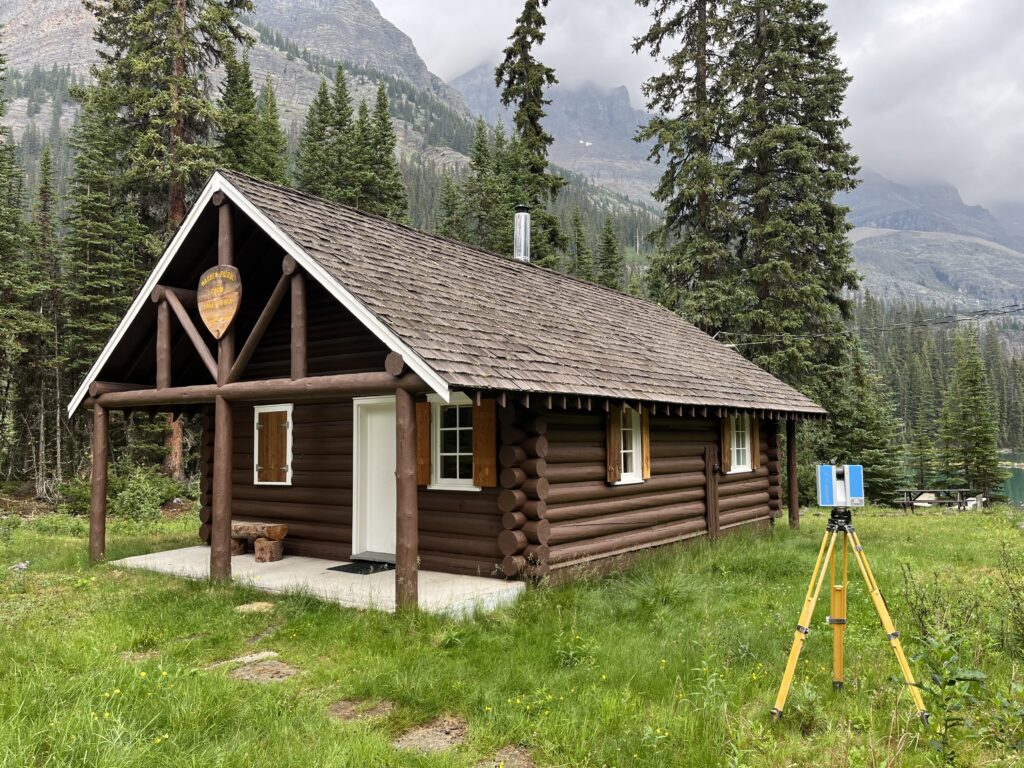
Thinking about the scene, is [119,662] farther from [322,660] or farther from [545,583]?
[545,583]

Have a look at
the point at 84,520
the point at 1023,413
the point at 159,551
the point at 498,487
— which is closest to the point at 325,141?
the point at 84,520

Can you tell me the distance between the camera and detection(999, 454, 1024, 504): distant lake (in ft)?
174

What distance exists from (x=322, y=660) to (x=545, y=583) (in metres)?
3.28

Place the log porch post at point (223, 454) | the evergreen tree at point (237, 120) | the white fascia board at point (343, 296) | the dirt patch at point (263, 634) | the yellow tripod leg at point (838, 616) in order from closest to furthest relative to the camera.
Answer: the yellow tripod leg at point (838, 616), the dirt patch at point (263, 634), the white fascia board at point (343, 296), the log porch post at point (223, 454), the evergreen tree at point (237, 120)

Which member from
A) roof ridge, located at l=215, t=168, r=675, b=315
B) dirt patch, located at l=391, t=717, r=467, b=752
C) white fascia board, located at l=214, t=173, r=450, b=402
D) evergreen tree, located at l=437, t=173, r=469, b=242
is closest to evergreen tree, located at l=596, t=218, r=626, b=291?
evergreen tree, located at l=437, t=173, r=469, b=242

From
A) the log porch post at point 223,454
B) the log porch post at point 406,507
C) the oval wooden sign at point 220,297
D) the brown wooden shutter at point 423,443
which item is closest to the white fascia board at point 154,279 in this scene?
the log porch post at point 223,454

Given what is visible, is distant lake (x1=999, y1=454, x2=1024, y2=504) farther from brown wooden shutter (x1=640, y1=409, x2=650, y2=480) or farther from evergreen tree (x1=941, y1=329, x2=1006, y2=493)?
brown wooden shutter (x1=640, y1=409, x2=650, y2=480)

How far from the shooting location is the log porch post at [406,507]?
7.25 m

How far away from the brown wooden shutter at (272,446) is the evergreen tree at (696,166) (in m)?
16.9

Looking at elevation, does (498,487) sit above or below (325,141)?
below

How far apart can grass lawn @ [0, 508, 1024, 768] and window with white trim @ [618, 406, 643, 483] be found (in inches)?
75.8

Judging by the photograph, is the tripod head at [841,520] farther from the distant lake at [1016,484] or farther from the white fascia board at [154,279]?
the distant lake at [1016,484]

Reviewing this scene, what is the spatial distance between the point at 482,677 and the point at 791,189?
912 inches

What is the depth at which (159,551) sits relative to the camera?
39.4ft
